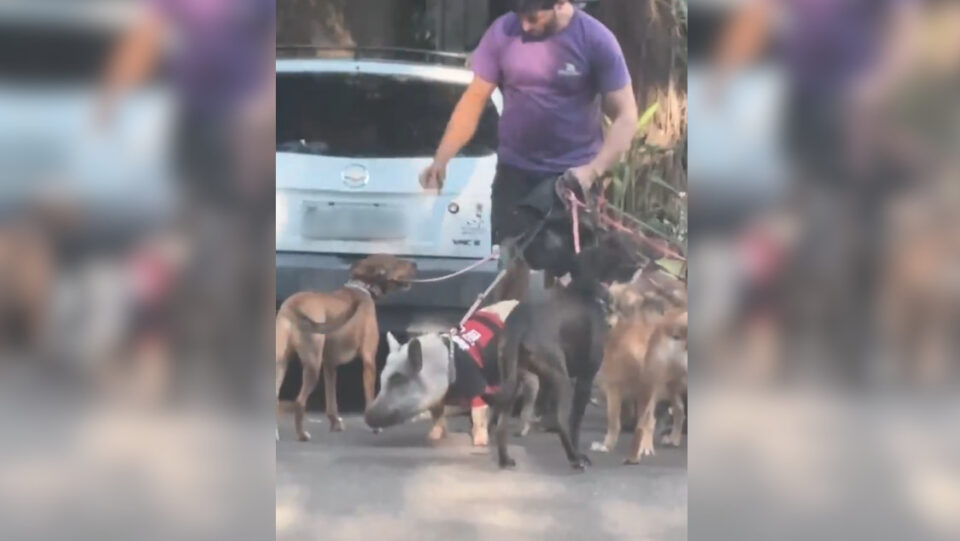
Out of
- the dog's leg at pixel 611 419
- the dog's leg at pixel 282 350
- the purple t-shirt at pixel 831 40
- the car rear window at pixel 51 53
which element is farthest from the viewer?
the dog's leg at pixel 611 419

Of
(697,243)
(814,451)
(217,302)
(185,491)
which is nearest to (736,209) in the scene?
(697,243)

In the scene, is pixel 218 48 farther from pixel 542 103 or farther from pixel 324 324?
pixel 542 103

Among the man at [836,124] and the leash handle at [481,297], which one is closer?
the man at [836,124]

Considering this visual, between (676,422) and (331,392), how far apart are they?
4.49ft

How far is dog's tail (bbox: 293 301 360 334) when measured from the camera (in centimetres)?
459

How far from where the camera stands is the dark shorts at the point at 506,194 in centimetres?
456

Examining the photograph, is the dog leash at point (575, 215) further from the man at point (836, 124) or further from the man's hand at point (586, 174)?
the man at point (836, 124)

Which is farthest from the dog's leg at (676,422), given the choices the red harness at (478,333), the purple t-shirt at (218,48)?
the purple t-shirt at (218,48)

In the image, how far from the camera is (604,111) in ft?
15.1

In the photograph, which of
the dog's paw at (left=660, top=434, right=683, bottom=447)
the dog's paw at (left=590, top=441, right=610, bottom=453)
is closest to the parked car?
the dog's paw at (left=590, top=441, right=610, bottom=453)

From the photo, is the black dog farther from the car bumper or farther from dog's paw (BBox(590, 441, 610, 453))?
the car bumper

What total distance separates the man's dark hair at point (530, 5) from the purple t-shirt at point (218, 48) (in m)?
0.92

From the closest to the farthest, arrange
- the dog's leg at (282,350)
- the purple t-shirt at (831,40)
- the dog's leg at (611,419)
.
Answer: the purple t-shirt at (831,40) < the dog's leg at (282,350) < the dog's leg at (611,419)

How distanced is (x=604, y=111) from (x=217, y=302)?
64.9 inches
